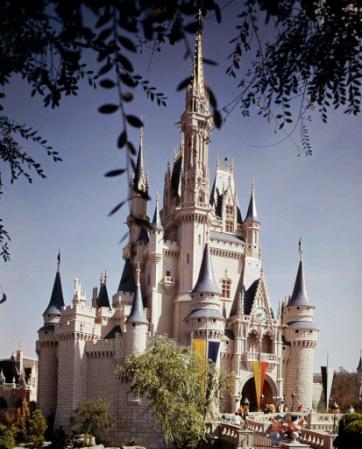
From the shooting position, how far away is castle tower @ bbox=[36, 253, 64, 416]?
46625mm

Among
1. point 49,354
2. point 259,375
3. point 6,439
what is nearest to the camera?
point 6,439

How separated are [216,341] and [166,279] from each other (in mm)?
6946

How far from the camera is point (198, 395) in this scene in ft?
109

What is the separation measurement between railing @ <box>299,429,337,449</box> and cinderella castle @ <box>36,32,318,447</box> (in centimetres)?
1607

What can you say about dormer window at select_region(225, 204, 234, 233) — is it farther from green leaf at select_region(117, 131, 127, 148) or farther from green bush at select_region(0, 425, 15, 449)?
green leaf at select_region(117, 131, 127, 148)

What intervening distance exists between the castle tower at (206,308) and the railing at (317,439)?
18.4 metres

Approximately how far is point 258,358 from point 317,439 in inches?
899

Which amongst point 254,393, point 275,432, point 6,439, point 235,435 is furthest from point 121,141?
point 254,393

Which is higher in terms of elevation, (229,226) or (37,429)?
(229,226)

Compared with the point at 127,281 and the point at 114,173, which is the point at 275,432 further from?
the point at 127,281

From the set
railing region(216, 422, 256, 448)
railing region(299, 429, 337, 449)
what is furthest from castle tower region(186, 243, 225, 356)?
railing region(299, 429, 337, 449)

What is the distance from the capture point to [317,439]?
26.0m

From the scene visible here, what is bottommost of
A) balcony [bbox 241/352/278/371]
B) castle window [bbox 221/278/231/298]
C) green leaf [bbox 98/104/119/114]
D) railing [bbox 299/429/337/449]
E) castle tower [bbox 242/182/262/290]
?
railing [bbox 299/429/337/449]

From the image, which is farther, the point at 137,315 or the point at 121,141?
the point at 137,315
